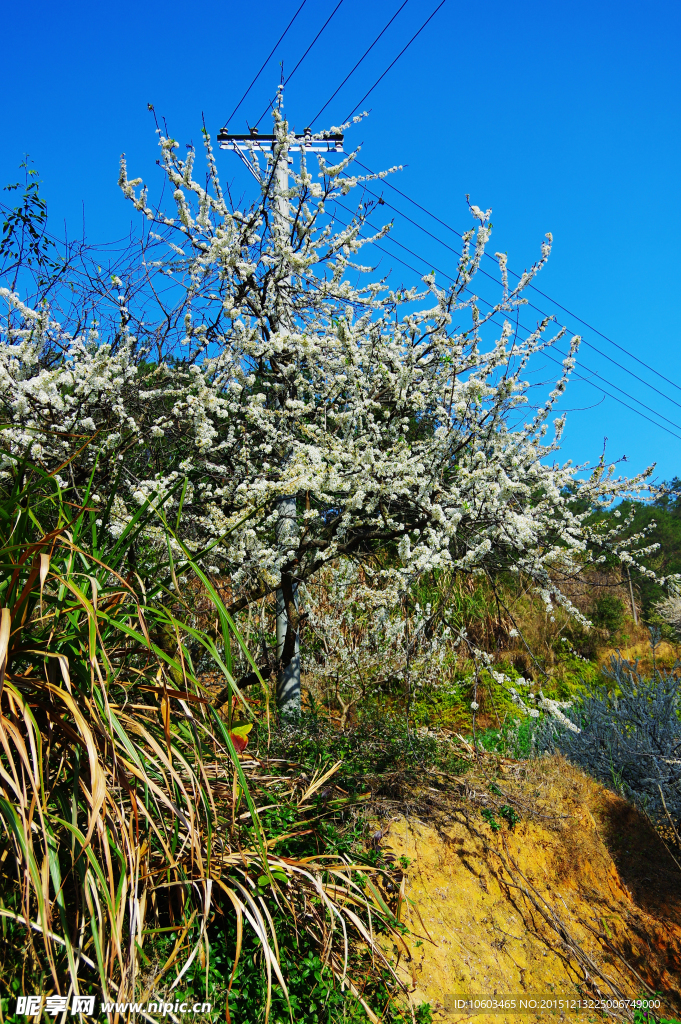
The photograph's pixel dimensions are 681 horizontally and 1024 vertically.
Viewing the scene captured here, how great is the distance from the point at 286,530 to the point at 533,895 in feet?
9.42

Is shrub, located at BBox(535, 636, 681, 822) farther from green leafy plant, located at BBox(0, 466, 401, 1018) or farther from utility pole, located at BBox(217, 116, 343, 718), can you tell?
green leafy plant, located at BBox(0, 466, 401, 1018)

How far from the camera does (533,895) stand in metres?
4.08

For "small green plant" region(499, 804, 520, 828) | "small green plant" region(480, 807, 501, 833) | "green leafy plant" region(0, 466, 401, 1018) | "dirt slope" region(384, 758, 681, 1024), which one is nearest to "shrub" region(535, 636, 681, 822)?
"dirt slope" region(384, 758, 681, 1024)

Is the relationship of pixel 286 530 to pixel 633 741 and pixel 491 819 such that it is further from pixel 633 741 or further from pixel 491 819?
pixel 633 741

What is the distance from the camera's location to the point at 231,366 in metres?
5.06

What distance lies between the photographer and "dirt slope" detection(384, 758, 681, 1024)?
137 inches

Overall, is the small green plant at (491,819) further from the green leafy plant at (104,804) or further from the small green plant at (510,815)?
the green leafy plant at (104,804)

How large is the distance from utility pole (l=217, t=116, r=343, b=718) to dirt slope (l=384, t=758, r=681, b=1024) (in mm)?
1362

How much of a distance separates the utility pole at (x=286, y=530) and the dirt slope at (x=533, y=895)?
53.6 inches

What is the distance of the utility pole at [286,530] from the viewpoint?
4.87m

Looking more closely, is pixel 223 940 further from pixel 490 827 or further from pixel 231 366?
pixel 231 366

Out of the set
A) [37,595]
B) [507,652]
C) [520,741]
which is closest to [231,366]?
[37,595]

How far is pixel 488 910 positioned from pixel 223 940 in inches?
71.9

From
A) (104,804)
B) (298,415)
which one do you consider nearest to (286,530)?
(298,415)
